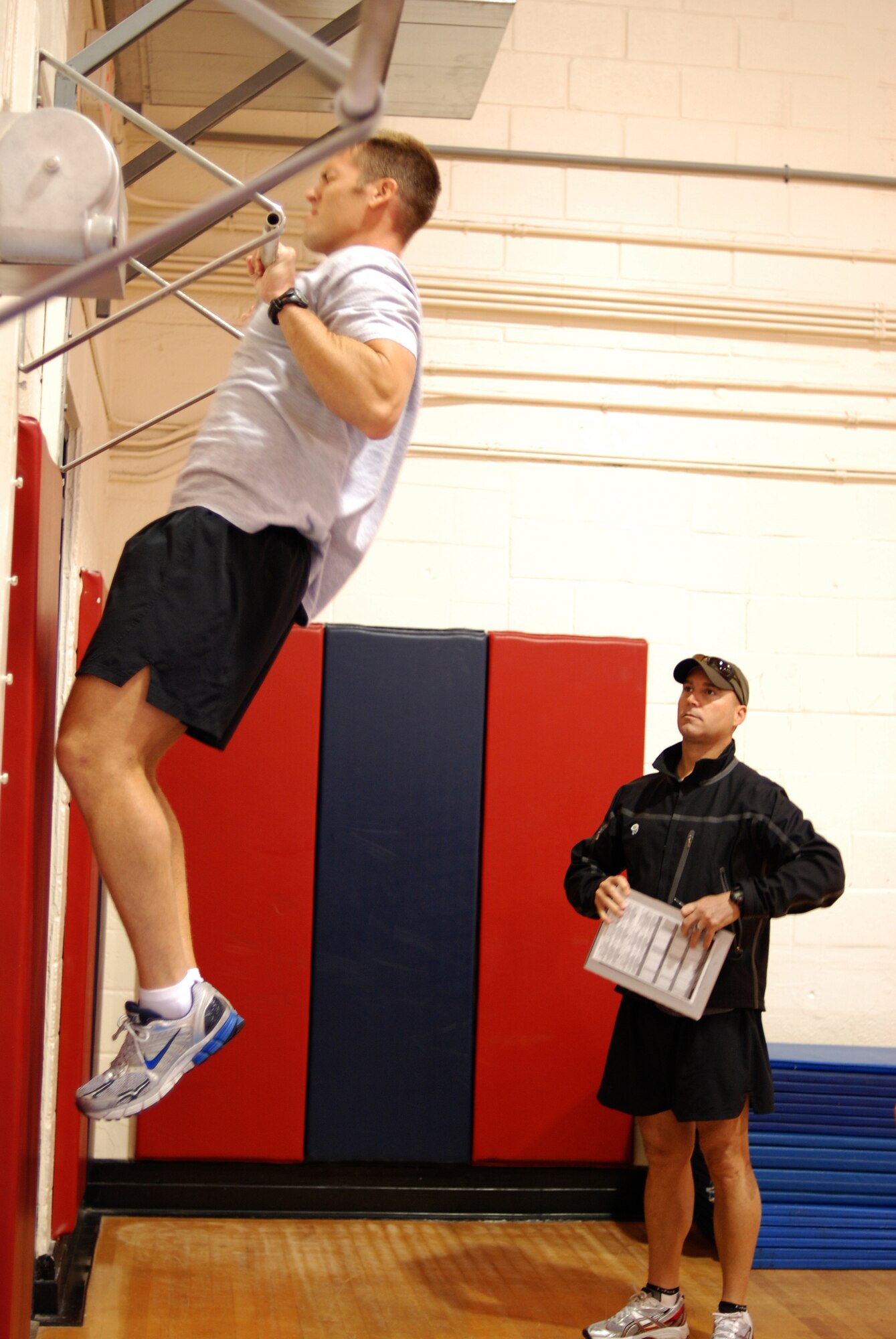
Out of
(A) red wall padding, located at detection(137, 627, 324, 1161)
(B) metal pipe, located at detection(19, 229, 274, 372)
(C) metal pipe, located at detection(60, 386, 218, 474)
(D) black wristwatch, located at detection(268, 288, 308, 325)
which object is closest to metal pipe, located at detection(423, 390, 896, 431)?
(A) red wall padding, located at detection(137, 627, 324, 1161)

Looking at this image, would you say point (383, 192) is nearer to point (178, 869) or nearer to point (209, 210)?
point (209, 210)

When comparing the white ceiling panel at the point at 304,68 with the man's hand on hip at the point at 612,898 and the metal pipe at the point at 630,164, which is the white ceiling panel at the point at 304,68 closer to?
the metal pipe at the point at 630,164

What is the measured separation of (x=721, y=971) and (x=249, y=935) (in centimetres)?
154

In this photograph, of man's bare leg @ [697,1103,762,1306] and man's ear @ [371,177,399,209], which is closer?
man's ear @ [371,177,399,209]

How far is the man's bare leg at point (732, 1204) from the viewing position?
10.3ft

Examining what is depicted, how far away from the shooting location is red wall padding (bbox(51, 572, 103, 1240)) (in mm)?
3338

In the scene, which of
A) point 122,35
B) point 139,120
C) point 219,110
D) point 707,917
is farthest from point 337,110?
point 707,917

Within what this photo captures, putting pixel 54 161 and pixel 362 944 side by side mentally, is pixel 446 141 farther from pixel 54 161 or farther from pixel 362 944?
→ pixel 54 161

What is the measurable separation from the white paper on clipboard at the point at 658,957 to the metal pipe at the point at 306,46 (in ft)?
8.09

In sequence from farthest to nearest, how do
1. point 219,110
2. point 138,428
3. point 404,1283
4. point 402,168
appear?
point 404,1283
point 219,110
point 138,428
point 402,168

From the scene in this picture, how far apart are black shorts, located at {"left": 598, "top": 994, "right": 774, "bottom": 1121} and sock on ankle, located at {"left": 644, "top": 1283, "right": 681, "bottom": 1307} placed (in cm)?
45

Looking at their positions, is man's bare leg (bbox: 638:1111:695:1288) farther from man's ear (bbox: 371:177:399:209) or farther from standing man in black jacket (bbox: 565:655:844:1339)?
man's ear (bbox: 371:177:399:209)

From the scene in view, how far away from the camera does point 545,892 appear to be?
4.14 m

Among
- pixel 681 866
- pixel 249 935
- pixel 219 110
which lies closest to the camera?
pixel 219 110
